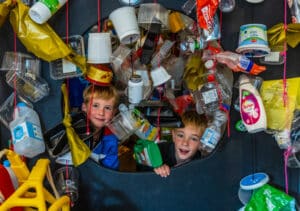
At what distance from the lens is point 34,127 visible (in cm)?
163

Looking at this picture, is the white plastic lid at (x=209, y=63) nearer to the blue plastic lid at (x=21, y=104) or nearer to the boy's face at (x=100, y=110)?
the boy's face at (x=100, y=110)

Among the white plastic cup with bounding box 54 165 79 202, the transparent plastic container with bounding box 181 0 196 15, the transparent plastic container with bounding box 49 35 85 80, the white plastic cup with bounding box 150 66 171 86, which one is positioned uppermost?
the transparent plastic container with bounding box 181 0 196 15

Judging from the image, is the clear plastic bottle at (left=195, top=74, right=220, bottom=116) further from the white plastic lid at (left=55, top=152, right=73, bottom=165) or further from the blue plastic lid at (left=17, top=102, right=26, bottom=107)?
the blue plastic lid at (left=17, top=102, right=26, bottom=107)

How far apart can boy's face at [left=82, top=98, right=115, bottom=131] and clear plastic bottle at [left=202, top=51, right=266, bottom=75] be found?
0.40 metres

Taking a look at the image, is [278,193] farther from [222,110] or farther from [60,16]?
[60,16]

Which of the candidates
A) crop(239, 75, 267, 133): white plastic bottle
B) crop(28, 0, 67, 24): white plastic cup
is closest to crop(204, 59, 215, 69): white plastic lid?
crop(239, 75, 267, 133): white plastic bottle

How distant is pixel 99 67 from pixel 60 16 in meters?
0.21

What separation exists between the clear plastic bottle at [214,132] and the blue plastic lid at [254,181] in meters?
0.16

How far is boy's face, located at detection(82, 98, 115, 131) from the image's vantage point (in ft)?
5.74

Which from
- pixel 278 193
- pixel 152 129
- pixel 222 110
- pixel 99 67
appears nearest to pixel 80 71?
pixel 99 67

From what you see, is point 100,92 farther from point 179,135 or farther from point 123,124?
point 179,135

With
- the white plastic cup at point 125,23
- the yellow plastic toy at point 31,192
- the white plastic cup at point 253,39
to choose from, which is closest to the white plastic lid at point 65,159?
the yellow plastic toy at point 31,192

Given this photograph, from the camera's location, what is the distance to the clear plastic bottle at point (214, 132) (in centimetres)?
173

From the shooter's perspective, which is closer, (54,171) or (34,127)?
(34,127)
